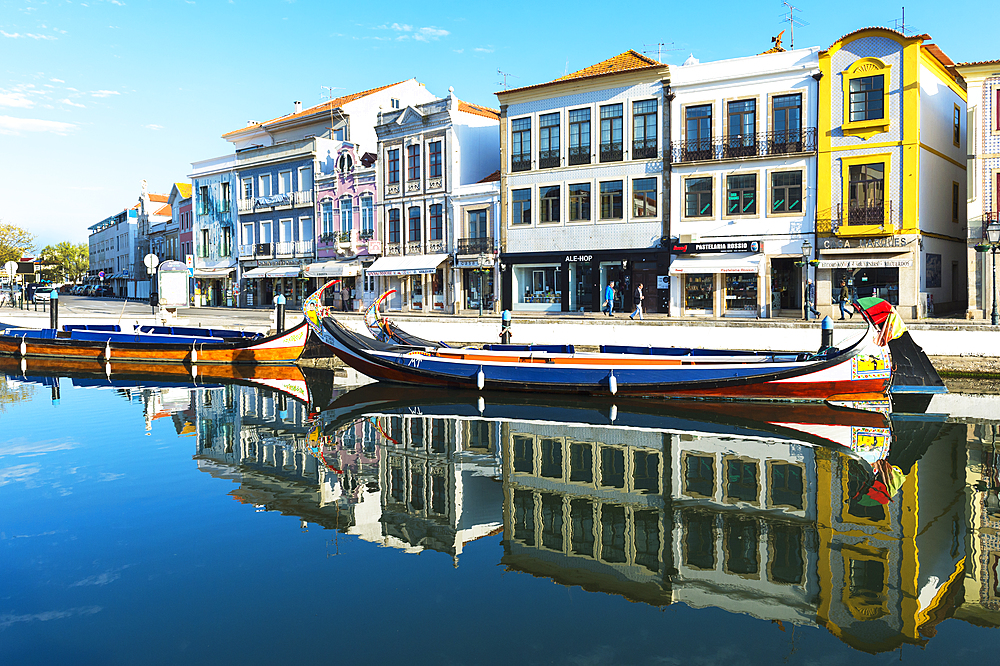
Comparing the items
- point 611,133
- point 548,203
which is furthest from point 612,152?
point 548,203

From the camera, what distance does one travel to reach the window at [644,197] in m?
38.2

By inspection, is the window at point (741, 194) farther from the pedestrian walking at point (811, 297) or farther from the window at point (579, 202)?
the window at point (579, 202)

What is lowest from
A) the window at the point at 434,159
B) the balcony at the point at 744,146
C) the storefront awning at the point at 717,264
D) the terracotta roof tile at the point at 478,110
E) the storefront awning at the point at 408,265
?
the storefront awning at the point at 717,264

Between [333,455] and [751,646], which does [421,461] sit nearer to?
[333,455]

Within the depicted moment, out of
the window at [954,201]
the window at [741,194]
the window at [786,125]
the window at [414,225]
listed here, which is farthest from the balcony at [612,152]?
the window at [954,201]

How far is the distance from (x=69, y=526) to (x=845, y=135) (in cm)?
3309

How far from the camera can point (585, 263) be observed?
40250 mm

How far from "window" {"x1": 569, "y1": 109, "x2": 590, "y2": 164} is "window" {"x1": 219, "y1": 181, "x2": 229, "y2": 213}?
32623 millimetres

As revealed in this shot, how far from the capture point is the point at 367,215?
50.4 metres

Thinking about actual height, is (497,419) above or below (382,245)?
below

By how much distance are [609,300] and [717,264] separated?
17.2ft

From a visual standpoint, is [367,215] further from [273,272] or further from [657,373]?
[657,373]

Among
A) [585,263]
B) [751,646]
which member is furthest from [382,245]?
[751,646]

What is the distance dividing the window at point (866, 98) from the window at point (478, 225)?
19.6m
